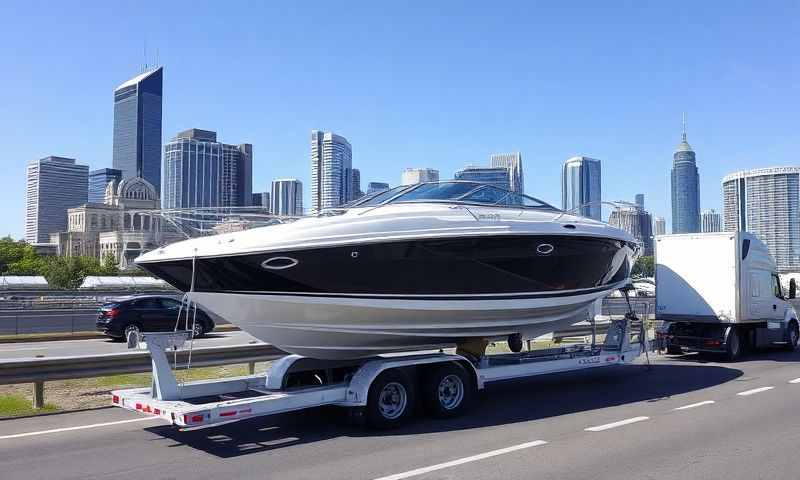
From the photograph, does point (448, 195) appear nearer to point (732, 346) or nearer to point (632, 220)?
point (632, 220)

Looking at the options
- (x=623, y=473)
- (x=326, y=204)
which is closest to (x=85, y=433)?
(x=326, y=204)

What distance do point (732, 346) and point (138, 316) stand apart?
16.3m

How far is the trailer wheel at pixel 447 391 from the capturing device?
8.55 meters

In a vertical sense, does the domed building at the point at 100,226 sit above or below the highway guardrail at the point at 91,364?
above

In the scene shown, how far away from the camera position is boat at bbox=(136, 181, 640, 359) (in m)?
7.84

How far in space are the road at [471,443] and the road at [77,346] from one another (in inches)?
324

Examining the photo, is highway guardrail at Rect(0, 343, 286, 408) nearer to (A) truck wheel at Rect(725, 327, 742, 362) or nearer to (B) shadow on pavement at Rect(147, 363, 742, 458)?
(B) shadow on pavement at Rect(147, 363, 742, 458)

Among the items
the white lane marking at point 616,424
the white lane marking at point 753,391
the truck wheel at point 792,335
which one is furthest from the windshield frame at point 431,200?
the truck wheel at point 792,335

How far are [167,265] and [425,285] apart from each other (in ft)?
10.7

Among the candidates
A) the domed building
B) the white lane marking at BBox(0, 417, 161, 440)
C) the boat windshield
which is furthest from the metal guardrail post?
the domed building

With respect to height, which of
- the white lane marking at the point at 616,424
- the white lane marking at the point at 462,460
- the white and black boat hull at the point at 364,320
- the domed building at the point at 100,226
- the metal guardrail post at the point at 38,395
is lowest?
the white lane marking at the point at 616,424

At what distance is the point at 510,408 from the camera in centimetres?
944

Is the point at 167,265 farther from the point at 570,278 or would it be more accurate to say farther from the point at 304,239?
the point at 570,278

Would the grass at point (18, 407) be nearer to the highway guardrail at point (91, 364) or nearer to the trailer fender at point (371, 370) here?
the highway guardrail at point (91, 364)
